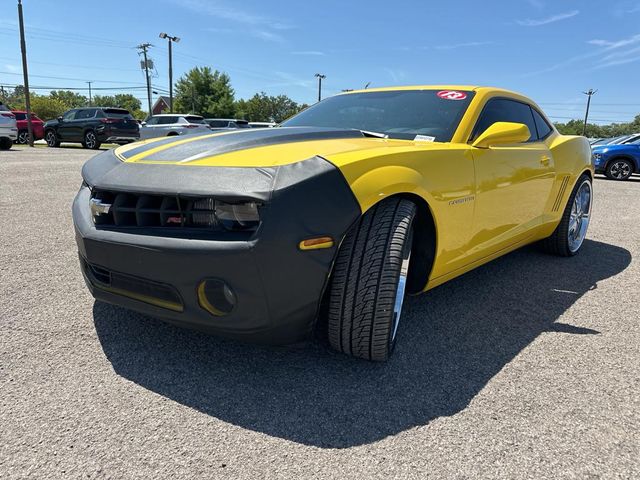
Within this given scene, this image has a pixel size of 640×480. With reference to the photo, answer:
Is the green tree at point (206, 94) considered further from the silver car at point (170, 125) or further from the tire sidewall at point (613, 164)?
the tire sidewall at point (613, 164)

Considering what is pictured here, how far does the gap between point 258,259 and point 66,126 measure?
1891cm

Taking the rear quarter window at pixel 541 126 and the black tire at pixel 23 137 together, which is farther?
the black tire at pixel 23 137

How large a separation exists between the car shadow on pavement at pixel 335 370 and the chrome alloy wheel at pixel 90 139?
1625cm

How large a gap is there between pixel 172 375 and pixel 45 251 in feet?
7.44

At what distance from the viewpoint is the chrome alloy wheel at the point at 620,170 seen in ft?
40.6

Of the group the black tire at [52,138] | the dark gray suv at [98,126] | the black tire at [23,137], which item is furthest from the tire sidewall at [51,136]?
the black tire at [23,137]

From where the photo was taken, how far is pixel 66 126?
685 inches

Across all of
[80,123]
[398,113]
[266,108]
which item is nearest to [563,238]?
[398,113]

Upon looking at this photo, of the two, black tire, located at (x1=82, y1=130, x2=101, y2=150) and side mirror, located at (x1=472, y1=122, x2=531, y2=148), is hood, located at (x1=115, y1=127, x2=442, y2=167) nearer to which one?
side mirror, located at (x1=472, y1=122, x2=531, y2=148)

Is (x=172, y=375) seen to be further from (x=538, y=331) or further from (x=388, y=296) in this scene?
(x=538, y=331)

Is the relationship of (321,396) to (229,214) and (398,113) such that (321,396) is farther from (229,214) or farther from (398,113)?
(398,113)

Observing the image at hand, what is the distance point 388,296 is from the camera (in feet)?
6.08

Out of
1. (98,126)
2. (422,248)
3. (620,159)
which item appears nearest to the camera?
(422,248)

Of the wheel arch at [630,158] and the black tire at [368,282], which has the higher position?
the wheel arch at [630,158]
